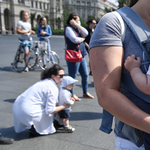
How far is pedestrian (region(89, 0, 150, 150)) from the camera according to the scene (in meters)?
0.99

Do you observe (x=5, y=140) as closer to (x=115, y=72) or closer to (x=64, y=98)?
(x=64, y=98)

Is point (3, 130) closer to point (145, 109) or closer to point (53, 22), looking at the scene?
point (145, 109)

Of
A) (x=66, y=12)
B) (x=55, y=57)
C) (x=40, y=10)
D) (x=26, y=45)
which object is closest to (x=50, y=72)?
(x=26, y=45)

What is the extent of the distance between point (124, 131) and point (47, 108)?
2.33m

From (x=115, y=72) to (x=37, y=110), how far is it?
252 centimetres

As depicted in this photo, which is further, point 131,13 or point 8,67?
point 8,67

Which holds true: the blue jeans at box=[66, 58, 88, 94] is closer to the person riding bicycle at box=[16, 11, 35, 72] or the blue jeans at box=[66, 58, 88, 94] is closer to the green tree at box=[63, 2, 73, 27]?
the person riding bicycle at box=[16, 11, 35, 72]

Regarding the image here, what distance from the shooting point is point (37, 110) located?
3375mm

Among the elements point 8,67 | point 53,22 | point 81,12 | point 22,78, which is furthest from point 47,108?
point 81,12

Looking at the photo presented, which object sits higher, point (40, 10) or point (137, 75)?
point (40, 10)

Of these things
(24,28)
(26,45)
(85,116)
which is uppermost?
(24,28)

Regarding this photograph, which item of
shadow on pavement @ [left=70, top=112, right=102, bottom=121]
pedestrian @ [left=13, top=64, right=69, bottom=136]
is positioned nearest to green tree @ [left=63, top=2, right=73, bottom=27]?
shadow on pavement @ [left=70, top=112, right=102, bottom=121]

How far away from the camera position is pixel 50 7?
85000 millimetres

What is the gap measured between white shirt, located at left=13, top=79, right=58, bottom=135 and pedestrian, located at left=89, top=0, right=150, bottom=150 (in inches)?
93.5
